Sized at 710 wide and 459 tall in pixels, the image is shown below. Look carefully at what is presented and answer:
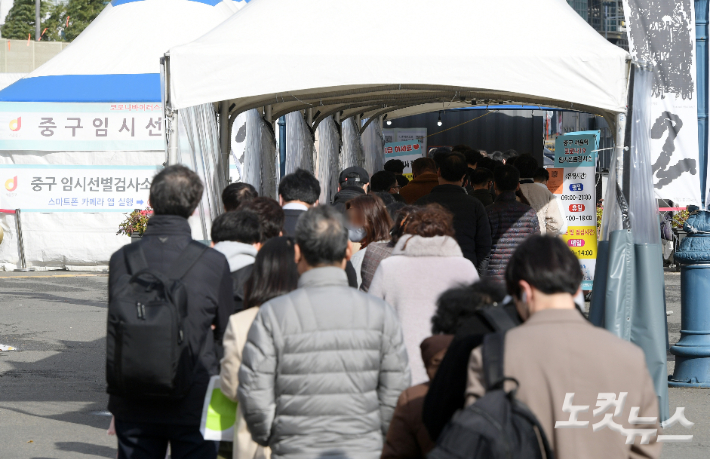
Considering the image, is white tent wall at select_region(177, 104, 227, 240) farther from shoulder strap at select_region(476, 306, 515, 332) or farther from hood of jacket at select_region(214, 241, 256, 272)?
shoulder strap at select_region(476, 306, 515, 332)

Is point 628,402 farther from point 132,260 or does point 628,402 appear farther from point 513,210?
point 513,210

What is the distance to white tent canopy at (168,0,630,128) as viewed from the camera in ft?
19.7

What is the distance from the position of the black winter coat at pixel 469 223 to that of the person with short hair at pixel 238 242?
2.50 m

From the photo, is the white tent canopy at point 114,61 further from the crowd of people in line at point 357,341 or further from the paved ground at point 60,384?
the crowd of people in line at point 357,341

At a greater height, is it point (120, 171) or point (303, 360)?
point (120, 171)

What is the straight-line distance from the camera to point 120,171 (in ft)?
53.3

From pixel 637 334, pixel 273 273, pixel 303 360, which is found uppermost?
pixel 273 273

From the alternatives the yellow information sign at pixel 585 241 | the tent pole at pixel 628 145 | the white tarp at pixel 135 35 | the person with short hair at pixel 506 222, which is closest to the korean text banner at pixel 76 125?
the white tarp at pixel 135 35

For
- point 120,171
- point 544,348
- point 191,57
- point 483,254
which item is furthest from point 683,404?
point 120,171

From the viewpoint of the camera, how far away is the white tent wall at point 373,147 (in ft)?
51.2

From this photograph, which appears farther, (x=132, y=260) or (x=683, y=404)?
(x=683, y=404)

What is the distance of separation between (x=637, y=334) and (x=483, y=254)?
1.35 meters

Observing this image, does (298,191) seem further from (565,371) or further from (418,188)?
(565,371)

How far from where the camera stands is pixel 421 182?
8.39 metres
